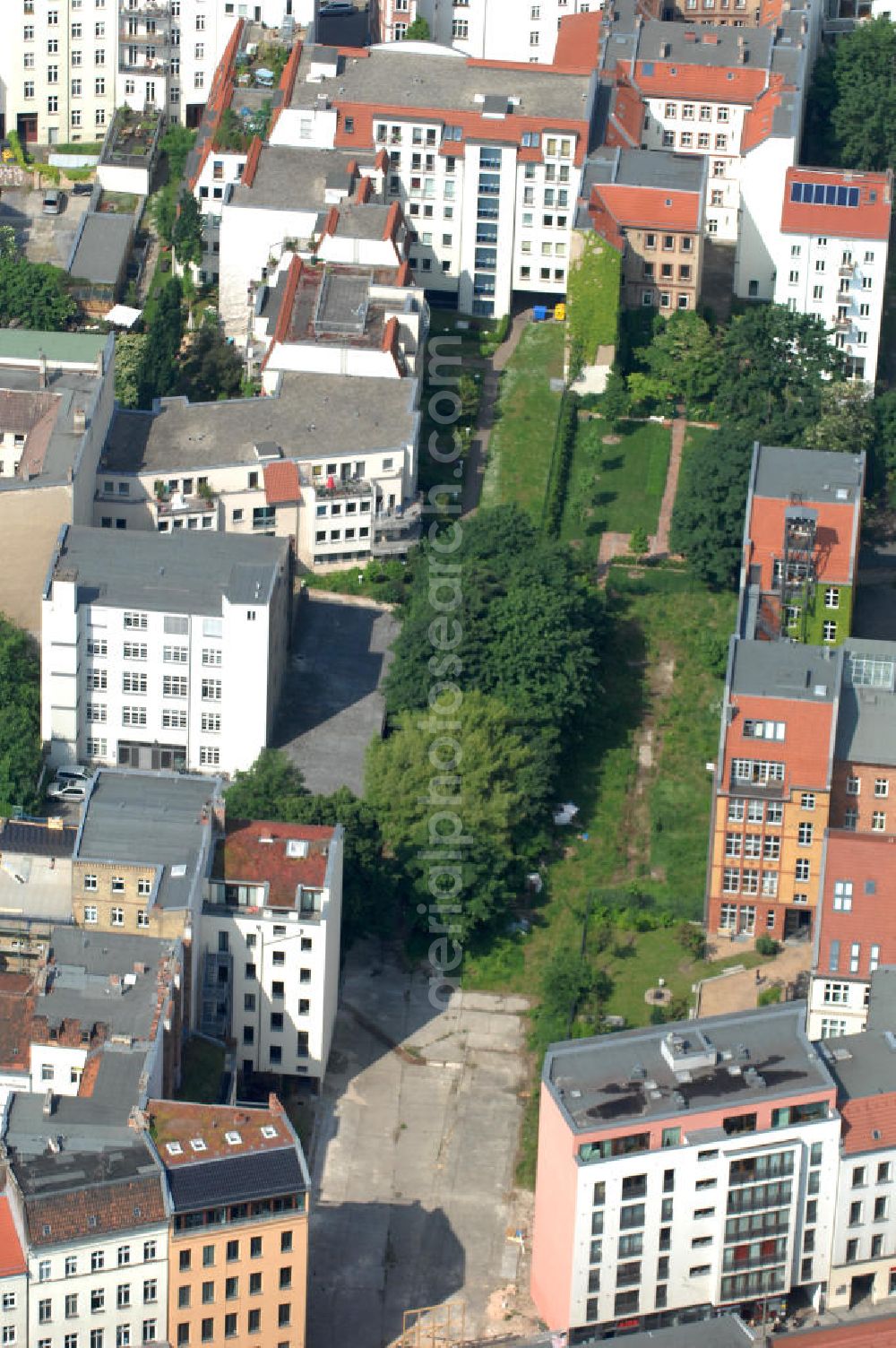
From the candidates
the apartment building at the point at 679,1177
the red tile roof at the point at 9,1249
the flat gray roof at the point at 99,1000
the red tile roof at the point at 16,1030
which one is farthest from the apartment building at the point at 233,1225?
the apartment building at the point at 679,1177

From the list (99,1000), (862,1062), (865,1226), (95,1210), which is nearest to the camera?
(95,1210)

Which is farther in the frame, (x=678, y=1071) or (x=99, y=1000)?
(x=99, y=1000)

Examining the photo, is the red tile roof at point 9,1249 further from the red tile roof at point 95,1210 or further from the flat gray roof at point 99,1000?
the flat gray roof at point 99,1000

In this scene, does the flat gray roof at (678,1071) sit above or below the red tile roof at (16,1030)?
above

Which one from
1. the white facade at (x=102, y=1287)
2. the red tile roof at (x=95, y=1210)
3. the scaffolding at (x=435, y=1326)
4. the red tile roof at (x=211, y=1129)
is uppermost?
the red tile roof at (x=211, y=1129)

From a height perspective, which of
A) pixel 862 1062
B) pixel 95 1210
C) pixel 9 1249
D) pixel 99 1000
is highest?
pixel 99 1000

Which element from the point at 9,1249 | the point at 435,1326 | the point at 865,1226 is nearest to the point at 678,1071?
the point at 865,1226

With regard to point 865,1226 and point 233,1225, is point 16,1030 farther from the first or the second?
point 865,1226

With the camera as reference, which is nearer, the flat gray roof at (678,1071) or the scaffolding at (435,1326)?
the flat gray roof at (678,1071)
